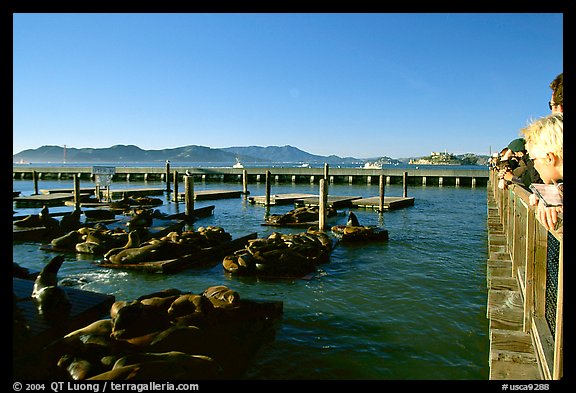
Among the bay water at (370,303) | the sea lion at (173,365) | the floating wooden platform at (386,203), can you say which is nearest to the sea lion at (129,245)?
the bay water at (370,303)

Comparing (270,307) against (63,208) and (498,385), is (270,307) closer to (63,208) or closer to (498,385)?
(498,385)

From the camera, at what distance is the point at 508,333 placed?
13.0 feet

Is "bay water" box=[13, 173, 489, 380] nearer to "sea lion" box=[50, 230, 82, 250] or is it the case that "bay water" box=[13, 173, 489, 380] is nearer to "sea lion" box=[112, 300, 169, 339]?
"sea lion" box=[50, 230, 82, 250]

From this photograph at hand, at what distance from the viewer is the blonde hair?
7.73 feet

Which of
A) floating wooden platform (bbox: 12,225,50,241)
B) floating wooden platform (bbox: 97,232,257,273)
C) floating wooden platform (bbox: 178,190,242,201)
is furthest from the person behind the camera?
floating wooden platform (bbox: 178,190,242,201)

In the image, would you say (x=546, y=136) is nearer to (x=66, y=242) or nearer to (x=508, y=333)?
(x=508, y=333)

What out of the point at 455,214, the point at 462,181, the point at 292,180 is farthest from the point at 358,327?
the point at 292,180

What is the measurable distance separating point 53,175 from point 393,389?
72.8 meters

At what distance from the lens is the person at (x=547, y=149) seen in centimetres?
232

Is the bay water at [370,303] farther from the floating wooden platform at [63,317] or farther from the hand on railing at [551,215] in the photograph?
the hand on railing at [551,215]

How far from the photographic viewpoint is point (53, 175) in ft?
213

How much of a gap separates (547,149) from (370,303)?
7.39 metres

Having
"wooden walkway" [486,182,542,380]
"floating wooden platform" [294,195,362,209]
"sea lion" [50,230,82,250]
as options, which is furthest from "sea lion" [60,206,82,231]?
"wooden walkway" [486,182,542,380]

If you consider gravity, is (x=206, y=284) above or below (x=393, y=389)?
below
